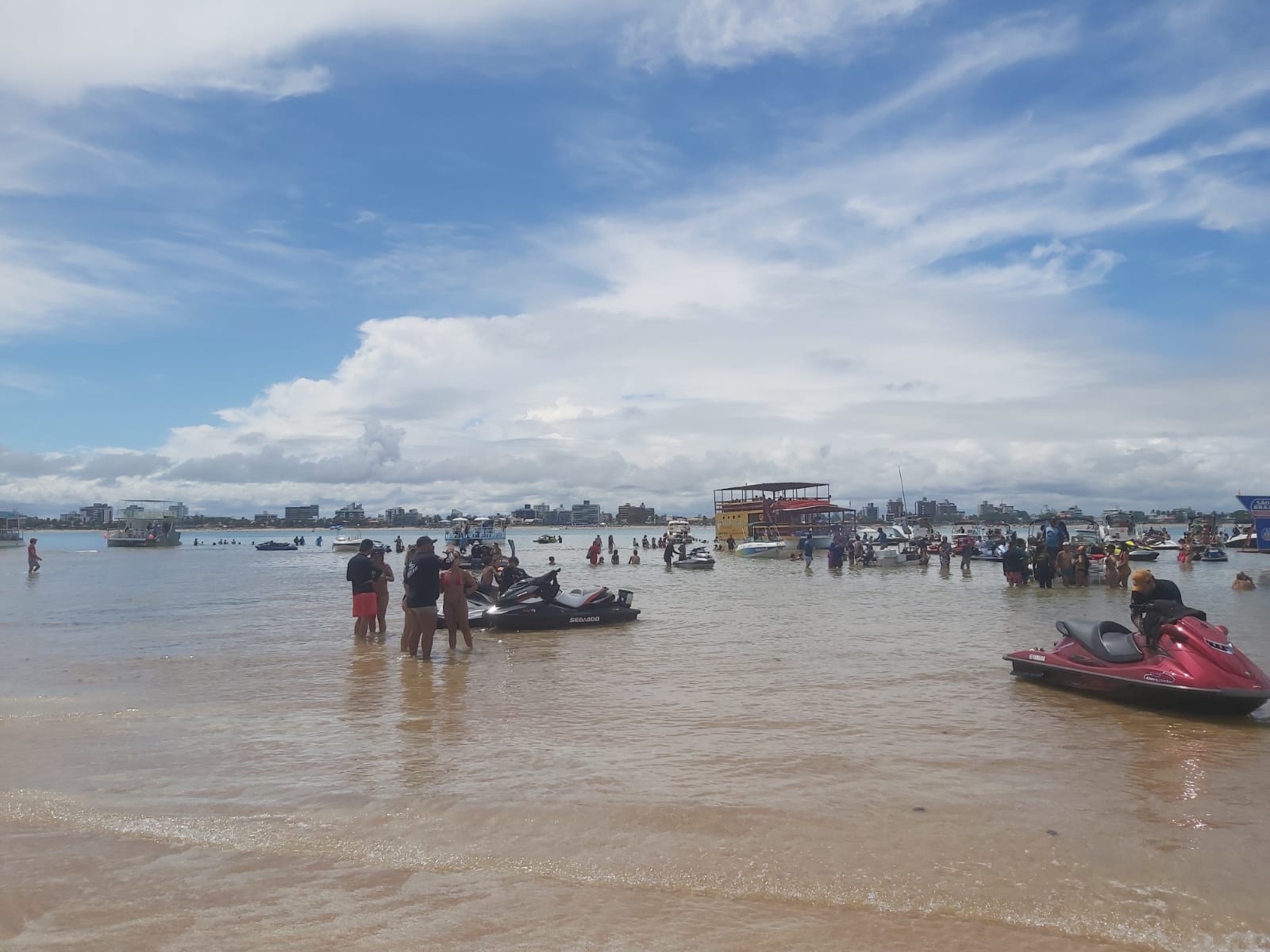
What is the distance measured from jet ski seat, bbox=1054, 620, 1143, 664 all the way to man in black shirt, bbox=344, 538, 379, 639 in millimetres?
11135

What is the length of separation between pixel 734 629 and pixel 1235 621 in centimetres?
1056

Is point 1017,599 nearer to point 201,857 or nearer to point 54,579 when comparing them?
point 201,857

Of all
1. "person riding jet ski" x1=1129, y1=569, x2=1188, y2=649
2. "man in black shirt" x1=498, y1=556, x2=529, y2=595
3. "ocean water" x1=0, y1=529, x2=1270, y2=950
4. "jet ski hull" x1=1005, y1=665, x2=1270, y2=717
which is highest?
"person riding jet ski" x1=1129, y1=569, x2=1188, y2=649

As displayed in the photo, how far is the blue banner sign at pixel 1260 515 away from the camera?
32.6m

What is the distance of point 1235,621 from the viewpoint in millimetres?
17922

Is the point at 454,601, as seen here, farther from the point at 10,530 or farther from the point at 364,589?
the point at 10,530

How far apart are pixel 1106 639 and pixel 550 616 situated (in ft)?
33.2

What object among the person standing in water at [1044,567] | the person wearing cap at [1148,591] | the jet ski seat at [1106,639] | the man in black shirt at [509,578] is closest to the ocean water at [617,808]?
the jet ski seat at [1106,639]

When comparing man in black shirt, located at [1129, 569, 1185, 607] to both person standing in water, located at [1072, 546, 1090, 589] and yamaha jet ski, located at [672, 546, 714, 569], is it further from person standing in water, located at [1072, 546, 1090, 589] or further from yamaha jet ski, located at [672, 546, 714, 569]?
yamaha jet ski, located at [672, 546, 714, 569]

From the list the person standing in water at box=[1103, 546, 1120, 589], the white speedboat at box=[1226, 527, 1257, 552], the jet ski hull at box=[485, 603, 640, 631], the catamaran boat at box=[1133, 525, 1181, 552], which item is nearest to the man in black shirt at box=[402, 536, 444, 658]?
the jet ski hull at box=[485, 603, 640, 631]

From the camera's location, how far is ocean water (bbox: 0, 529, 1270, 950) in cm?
430

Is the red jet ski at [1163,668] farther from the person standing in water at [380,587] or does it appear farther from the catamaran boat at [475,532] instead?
the catamaran boat at [475,532]

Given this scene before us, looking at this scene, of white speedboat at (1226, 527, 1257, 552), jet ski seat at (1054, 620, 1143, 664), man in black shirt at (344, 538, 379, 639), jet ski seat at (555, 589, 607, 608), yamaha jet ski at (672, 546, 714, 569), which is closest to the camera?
jet ski seat at (1054, 620, 1143, 664)

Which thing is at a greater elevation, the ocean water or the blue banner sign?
the blue banner sign
